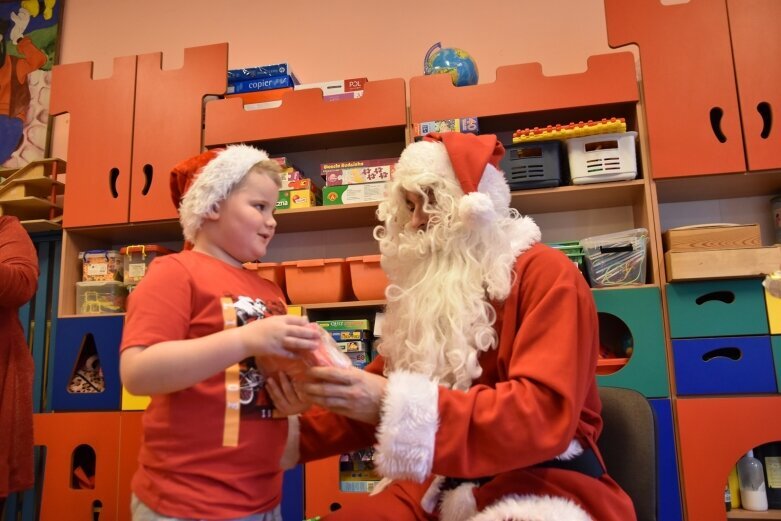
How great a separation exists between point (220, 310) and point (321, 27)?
89.4 inches

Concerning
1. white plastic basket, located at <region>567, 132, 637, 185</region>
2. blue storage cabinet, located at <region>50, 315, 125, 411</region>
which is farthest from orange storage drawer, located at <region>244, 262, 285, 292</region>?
white plastic basket, located at <region>567, 132, 637, 185</region>

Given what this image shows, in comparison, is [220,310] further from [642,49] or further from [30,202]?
[30,202]

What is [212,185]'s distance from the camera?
3.80 ft

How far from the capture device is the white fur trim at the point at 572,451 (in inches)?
39.7

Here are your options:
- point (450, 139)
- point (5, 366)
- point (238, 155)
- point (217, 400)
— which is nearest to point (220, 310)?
point (217, 400)

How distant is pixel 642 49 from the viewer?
7.06ft

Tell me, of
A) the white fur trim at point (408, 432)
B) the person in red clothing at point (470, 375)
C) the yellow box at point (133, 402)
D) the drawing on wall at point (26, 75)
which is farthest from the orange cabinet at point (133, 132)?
the white fur trim at point (408, 432)

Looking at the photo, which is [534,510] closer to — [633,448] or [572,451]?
[572,451]

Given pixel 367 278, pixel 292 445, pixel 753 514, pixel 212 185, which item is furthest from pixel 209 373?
pixel 753 514

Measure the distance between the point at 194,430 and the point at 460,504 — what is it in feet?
1.62

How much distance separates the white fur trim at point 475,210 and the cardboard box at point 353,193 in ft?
3.70

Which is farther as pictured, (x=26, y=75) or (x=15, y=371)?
(x=26, y=75)

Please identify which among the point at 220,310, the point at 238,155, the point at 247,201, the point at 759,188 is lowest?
the point at 220,310

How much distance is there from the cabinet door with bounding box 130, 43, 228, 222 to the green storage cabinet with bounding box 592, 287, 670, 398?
1.84 m
